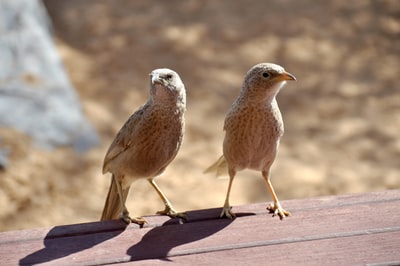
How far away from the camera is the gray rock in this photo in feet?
20.8

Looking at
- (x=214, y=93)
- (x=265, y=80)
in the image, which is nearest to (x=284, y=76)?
(x=265, y=80)

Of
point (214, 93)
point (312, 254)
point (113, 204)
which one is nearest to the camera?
point (312, 254)

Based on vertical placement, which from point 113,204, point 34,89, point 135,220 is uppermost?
point 34,89

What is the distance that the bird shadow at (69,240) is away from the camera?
2754 millimetres

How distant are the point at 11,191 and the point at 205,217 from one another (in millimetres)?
3153

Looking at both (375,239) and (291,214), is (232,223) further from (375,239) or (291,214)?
(375,239)

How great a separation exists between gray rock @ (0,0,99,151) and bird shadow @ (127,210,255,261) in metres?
3.54

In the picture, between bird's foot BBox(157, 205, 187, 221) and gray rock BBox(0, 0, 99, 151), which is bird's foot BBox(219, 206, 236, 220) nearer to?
bird's foot BBox(157, 205, 187, 221)

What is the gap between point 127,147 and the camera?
10.4 ft

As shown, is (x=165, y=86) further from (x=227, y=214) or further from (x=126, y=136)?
(x=227, y=214)

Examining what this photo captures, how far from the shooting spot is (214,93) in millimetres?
7465

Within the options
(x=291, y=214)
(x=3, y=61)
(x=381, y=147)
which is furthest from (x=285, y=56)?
(x=291, y=214)

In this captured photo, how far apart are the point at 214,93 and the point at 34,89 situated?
2.01 metres

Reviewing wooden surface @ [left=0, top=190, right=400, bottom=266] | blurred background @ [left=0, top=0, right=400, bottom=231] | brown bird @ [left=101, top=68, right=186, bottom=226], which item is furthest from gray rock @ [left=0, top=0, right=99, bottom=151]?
wooden surface @ [left=0, top=190, right=400, bottom=266]
